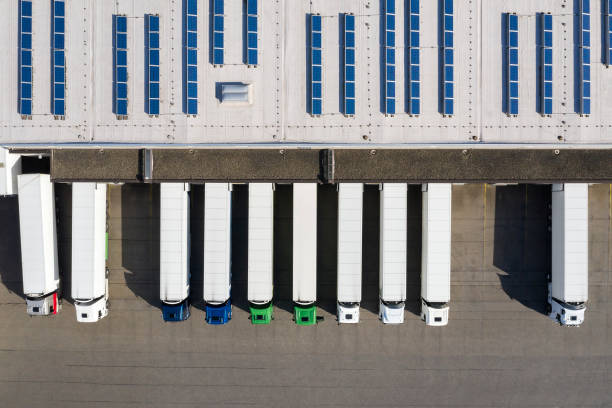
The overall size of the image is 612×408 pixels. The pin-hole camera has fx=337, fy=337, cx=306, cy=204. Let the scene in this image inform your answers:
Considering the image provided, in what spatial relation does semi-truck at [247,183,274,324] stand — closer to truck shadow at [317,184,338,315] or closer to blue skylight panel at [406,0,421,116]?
truck shadow at [317,184,338,315]

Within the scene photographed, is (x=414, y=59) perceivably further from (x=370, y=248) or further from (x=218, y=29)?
(x=370, y=248)

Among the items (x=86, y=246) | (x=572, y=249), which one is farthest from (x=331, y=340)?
(x=86, y=246)

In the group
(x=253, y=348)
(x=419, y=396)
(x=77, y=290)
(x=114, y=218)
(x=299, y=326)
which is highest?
(x=114, y=218)

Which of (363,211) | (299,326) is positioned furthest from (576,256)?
(299,326)

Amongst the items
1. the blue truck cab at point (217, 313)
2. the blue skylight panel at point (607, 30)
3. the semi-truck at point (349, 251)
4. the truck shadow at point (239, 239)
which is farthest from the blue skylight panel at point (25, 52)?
the blue skylight panel at point (607, 30)

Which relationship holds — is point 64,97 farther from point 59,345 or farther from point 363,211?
point 363,211

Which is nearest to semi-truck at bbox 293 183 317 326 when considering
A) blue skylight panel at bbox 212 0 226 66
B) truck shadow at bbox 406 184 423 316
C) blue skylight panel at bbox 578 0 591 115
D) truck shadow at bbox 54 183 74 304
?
truck shadow at bbox 406 184 423 316

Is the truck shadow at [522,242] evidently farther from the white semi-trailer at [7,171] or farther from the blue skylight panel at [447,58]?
the white semi-trailer at [7,171]
